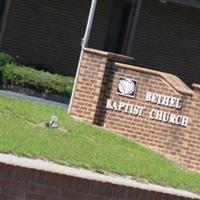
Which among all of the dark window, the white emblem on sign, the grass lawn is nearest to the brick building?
the dark window

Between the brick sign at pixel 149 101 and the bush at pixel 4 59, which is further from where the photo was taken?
the bush at pixel 4 59

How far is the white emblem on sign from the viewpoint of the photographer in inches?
572

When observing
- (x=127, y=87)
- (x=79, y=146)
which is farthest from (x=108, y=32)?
(x=79, y=146)

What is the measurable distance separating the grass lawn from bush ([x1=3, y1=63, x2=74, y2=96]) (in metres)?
2.79

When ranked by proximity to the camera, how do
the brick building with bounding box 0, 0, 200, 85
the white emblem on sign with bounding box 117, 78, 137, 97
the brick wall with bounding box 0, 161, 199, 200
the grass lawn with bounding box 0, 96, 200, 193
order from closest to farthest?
A: the brick wall with bounding box 0, 161, 199, 200
the grass lawn with bounding box 0, 96, 200, 193
the white emblem on sign with bounding box 117, 78, 137, 97
the brick building with bounding box 0, 0, 200, 85

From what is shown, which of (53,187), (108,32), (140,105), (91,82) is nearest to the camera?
(53,187)

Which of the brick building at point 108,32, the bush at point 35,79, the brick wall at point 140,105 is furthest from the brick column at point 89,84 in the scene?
the brick building at point 108,32

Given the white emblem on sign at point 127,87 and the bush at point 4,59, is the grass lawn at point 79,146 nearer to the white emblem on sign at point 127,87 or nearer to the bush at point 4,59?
the white emblem on sign at point 127,87

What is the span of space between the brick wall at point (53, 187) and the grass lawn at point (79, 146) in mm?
1986

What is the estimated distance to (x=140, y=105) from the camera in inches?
570

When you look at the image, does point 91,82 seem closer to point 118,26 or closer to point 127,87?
point 127,87

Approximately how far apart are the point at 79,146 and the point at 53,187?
3.99m

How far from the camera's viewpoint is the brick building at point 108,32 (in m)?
20.1

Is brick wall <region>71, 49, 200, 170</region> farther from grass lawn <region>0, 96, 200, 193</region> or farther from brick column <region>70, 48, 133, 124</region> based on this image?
grass lawn <region>0, 96, 200, 193</region>
